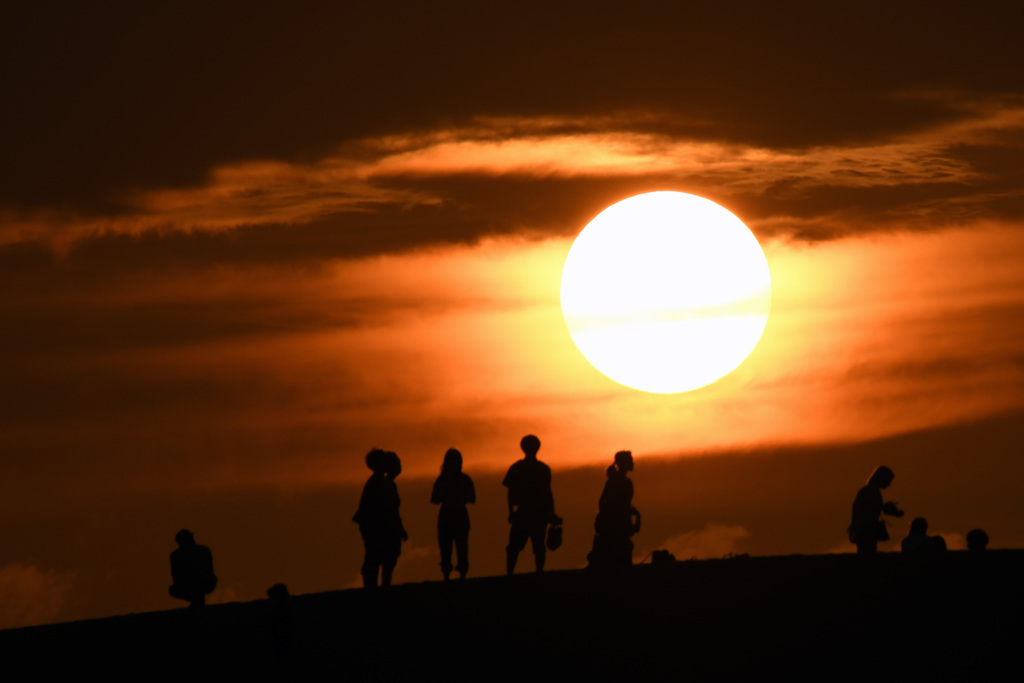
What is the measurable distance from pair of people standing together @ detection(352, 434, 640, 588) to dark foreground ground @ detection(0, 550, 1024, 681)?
2.43 ft

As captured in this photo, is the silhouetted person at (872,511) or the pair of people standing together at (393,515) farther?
the silhouetted person at (872,511)

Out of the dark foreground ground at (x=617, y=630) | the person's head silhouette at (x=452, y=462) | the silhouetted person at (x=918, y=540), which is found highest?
the person's head silhouette at (x=452, y=462)

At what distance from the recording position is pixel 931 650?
1962 centimetres

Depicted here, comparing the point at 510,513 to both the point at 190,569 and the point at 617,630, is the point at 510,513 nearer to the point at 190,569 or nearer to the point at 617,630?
the point at 617,630

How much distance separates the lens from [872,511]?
79.7 ft

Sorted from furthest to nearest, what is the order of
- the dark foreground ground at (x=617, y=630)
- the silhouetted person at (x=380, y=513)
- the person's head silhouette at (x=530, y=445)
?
the person's head silhouette at (x=530, y=445) → the silhouetted person at (x=380, y=513) → the dark foreground ground at (x=617, y=630)

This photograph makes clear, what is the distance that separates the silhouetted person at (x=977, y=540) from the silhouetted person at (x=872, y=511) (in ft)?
3.51

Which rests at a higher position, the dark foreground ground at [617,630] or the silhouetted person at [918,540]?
the silhouetted person at [918,540]

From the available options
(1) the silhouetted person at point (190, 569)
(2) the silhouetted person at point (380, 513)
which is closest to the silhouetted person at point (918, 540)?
(2) the silhouetted person at point (380, 513)

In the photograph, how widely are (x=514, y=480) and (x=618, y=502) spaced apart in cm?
175

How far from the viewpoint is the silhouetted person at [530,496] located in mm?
23484

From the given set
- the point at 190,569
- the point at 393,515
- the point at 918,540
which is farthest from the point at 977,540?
the point at 190,569

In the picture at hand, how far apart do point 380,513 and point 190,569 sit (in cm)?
336

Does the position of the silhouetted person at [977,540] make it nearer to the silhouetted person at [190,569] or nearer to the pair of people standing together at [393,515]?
the pair of people standing together at [393,515]
